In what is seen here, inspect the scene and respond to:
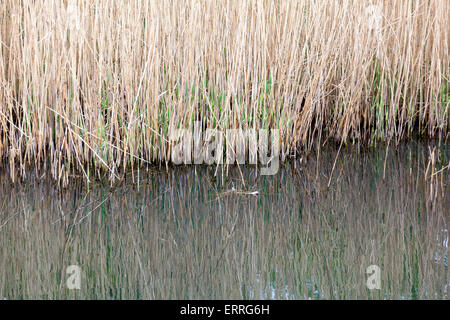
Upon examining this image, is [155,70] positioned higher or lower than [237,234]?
higher

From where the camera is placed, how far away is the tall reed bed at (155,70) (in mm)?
3096

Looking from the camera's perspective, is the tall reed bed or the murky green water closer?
the murky green water

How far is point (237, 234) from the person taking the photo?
2.62m

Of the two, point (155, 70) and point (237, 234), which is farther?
point (155, 70)

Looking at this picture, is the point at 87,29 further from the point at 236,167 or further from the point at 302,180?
the point at 302,180

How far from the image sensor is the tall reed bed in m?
3.10

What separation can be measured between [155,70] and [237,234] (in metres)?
1.03

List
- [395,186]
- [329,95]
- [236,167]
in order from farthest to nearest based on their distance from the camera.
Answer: [329,95] → [236,167] → [395,186]

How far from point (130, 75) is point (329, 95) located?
4.17 feet

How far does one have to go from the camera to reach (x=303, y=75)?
11.3 ft

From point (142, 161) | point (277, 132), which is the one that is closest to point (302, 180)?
point (277, 132)

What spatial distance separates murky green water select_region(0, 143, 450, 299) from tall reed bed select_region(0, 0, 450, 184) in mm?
229

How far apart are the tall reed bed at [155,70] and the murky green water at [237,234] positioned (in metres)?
0.23

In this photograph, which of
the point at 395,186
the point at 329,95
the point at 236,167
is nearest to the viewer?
the point at 395,186
